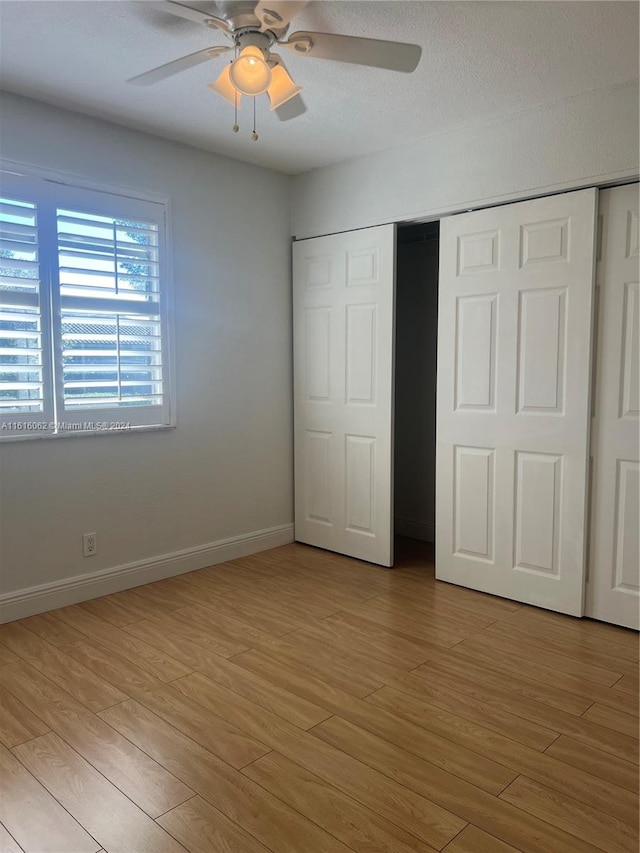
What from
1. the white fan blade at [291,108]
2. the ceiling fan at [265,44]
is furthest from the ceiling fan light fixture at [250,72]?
the white fan blade at [291,108]

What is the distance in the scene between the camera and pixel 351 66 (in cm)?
260

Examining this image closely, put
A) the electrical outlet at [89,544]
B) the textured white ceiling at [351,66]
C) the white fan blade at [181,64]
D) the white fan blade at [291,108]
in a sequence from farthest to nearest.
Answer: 1. the electrical outlet at [89,544]
2. the white fan blade at [291,108]
3. the textured white ceiling at [351,66]
4. the white fan blade at [181,64]

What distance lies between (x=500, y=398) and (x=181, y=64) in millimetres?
2170

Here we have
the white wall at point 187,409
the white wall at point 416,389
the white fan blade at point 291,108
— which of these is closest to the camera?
the white fan blade at point 291,108

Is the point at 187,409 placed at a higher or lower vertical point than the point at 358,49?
lower

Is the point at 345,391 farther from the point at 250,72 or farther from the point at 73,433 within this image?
the point at 250,72

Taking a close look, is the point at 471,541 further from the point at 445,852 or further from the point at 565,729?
the point at 445,852

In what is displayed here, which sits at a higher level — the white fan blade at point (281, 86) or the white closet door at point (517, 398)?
the white fan blade at point (281, 86)

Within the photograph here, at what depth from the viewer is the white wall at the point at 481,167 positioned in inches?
113

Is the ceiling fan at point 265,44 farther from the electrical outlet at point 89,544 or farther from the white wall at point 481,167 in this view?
the electrical outlet at point 89,544

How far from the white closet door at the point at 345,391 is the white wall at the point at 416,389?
31.0 inches

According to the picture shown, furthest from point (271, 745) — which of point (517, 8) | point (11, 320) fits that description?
point (517, 8)

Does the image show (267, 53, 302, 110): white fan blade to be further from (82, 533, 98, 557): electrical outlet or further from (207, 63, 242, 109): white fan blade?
(82, 533, 98, 557): electrical outlet

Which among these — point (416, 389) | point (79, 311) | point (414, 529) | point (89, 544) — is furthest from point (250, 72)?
point (414, 529)
